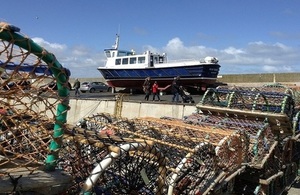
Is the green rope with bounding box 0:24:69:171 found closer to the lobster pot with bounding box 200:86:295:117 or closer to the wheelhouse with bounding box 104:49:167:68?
the lobster pot with bounding box 200:86:295:117

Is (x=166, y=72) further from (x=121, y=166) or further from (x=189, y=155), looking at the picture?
(x=121, y=166)

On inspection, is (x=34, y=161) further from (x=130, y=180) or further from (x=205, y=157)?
(x=205, y=157)

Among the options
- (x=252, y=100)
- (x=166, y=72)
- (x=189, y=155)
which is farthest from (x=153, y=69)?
(x=189, y=155)

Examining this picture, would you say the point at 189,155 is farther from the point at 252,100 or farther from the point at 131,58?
the point at 131,58

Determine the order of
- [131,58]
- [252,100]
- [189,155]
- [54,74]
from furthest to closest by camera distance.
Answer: [131,58] → [252,100] → [189,155] → [54,74]

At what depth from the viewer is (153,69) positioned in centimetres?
2300

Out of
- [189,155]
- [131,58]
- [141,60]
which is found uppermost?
[131,58]

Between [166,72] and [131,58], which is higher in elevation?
[131,58]

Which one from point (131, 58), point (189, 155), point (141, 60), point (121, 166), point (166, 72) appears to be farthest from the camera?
point (131, 58)

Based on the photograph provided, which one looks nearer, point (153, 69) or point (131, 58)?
point (153, 69)

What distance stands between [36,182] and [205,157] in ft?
6.09

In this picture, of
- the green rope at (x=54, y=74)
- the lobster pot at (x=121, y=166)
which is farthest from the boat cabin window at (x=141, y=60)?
the green rope at (x=54, y=74)

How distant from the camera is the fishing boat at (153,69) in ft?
70.1

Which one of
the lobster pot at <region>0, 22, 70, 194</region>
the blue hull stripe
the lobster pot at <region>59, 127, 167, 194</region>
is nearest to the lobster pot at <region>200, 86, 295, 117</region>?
the lobster pot at <region>59, 127, 167, 194</region>
